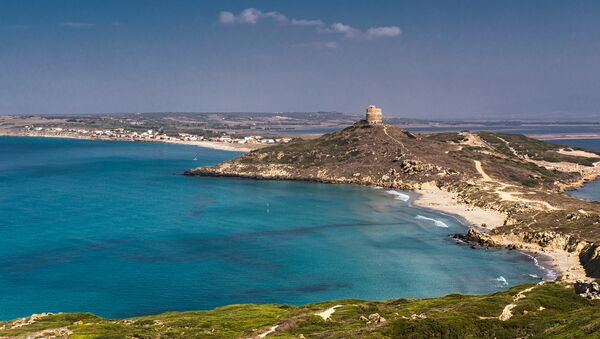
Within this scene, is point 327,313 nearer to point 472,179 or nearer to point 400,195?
point 400,195

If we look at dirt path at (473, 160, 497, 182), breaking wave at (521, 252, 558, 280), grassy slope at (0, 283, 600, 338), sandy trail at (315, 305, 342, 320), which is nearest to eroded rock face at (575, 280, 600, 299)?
grassy slope at (0, 283, 600, 338)

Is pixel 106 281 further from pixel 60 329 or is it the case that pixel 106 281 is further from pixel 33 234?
pixel 33 234

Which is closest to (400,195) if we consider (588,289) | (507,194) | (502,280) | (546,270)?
(507,194)

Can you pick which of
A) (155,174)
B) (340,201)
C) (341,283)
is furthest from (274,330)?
(155,174)

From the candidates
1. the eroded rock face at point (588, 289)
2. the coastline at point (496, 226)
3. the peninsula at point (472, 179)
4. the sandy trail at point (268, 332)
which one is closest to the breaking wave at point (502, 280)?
the coastline at point (496, 226)

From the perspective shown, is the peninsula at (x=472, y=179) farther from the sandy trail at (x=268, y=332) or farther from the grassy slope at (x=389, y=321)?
the sandy trail at (x=268, y=332)
